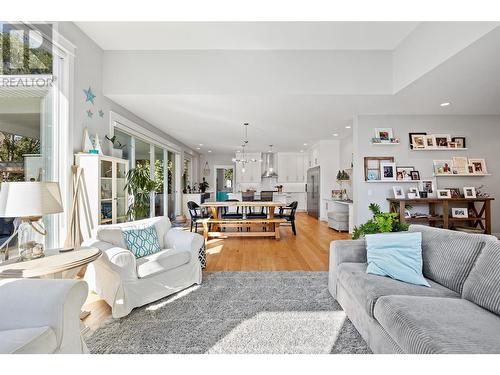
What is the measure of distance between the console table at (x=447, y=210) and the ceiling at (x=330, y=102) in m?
1.70

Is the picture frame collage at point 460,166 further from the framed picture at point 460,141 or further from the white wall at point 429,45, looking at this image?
the white wall at point 429,45

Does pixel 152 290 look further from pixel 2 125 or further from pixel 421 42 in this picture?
pixel 421 42

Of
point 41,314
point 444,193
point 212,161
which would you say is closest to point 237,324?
point 41,314

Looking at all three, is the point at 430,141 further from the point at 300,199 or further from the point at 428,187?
the point at 300,199

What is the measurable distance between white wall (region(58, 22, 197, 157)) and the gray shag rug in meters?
2.43

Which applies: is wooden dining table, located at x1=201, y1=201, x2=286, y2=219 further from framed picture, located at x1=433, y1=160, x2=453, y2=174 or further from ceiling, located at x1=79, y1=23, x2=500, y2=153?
framed picture, located at x1=433, y1=160, x2=453, y2=174

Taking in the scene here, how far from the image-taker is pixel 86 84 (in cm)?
344

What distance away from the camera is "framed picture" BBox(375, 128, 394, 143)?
4.72 metres

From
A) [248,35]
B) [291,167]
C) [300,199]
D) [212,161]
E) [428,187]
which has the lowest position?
[300,199]

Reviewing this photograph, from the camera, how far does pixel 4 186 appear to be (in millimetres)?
1686

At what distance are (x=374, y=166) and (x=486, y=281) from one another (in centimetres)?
356
